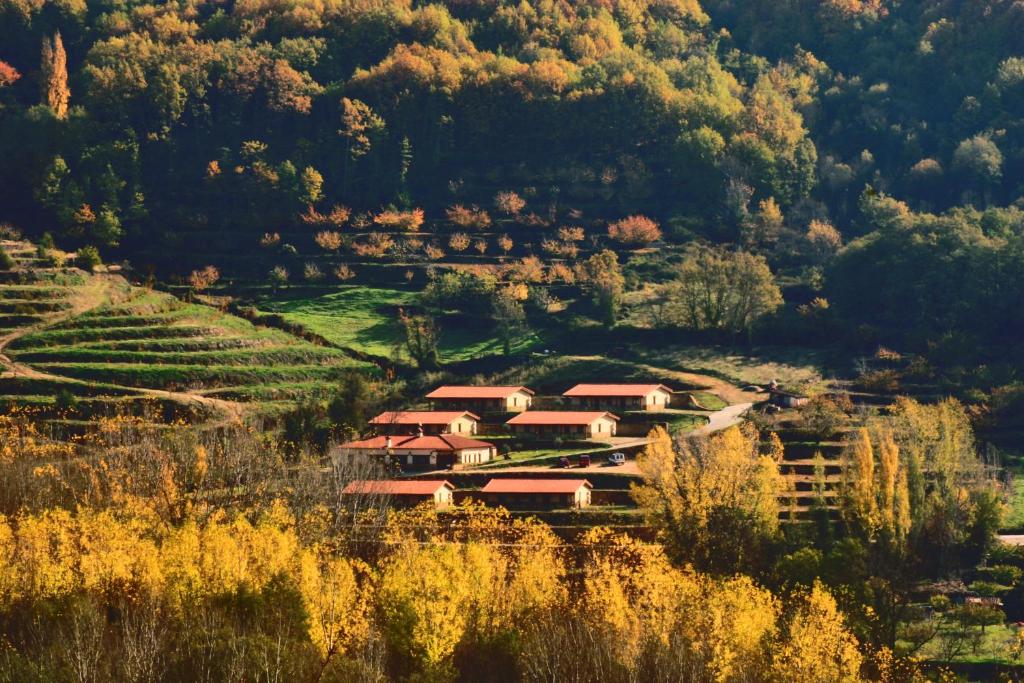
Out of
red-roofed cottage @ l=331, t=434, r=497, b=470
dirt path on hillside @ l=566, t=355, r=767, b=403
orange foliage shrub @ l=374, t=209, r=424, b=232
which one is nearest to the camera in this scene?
red-roofed cottage @ l=331, t=434, r=497, b=470

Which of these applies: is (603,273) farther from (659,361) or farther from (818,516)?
(818,516)

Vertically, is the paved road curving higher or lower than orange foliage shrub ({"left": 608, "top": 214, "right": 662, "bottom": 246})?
lower

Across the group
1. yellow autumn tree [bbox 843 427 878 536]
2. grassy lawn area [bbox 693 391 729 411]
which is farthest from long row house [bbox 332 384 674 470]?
yellow autumn tree [bbox 843 427 878 536]

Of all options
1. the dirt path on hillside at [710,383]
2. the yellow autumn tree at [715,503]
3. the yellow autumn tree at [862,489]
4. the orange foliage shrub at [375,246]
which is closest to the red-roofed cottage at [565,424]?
the dirt path on hillside at [710,383]

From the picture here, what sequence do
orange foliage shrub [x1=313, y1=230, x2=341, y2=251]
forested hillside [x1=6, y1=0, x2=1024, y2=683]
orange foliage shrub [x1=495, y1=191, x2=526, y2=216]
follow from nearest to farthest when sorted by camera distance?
1. forested hillside [x1=6, y1=0, x2=1024, y2=683]
2. orange foliage shrub [x1=313, y1=230, x2=341, y2=251]
3. orange foliage shrub [x1=495, y1=191, x2=526, y2=216]

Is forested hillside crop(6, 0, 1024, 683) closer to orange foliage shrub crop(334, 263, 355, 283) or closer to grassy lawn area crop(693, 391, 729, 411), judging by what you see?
grassy lawn area crop(693, 391, 729, 411)

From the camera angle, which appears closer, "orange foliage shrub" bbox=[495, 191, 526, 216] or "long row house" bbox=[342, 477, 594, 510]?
"long row house" bbox=[342, 477, 594, 510]

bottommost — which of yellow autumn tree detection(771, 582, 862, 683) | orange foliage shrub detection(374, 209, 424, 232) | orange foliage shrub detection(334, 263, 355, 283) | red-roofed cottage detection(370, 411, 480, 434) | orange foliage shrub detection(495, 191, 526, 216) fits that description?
yellow autumn tree detection(771, 582, 862, 683)
